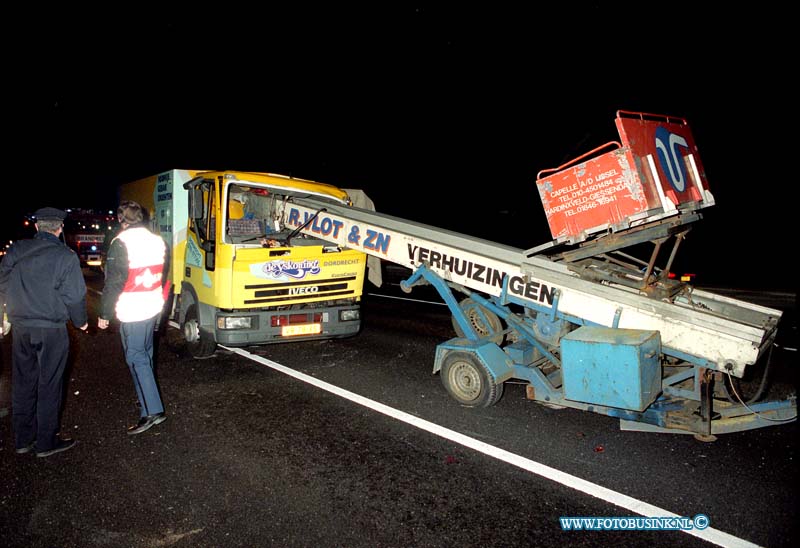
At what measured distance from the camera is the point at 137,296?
14.6 feet

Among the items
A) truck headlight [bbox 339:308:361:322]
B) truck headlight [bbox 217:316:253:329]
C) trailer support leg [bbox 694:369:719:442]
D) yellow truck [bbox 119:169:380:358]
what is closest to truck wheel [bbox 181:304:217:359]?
yellow truck [bbox 119:169:380:358]

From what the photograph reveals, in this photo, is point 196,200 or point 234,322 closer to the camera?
point 234,322

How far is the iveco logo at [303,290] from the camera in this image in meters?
6.36

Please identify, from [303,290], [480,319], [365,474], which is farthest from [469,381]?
[303,290]

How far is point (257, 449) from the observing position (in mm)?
4199

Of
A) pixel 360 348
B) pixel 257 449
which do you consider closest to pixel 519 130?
pixel 360 348

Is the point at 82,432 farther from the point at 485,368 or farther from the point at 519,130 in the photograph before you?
the point at 519,130

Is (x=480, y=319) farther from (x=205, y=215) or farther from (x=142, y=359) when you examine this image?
(x=142, y=359)

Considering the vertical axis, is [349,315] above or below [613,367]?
below

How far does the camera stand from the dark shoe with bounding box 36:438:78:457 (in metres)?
4.02

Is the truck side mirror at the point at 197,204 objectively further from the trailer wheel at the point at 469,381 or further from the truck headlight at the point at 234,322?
the trailer wheel at the point at 469,381

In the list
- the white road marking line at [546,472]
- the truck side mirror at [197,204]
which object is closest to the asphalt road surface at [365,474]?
the white road marking line at [546,472]

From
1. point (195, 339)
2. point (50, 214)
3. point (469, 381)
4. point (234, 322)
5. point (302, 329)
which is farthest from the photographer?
point (195, 339)

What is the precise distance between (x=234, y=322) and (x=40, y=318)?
2274 millimetres
